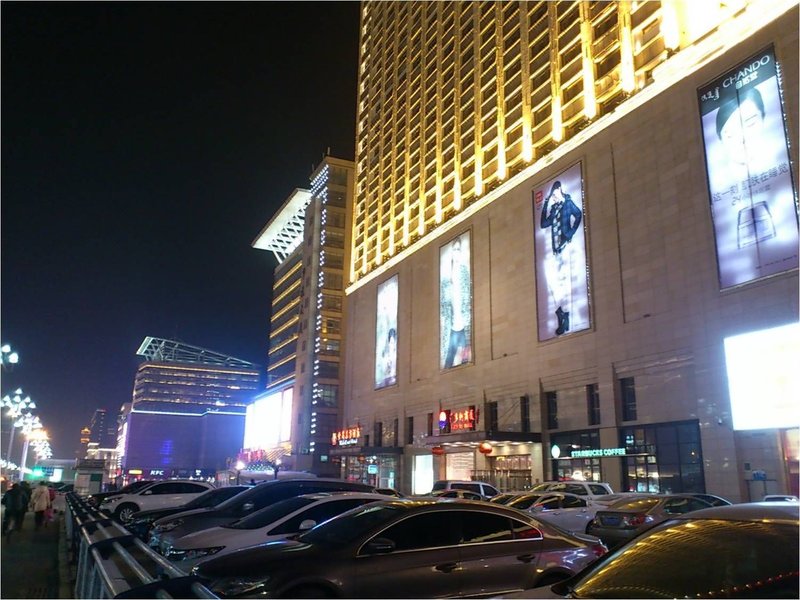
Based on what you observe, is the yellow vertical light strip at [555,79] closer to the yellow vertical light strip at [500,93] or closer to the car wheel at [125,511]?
the yellow vertical light strip at [500,93]

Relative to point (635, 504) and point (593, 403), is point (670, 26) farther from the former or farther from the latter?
point (635, 504)

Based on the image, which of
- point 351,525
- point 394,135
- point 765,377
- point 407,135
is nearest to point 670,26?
Answer: point 765,377

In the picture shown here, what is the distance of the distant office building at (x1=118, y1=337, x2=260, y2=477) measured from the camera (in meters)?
134

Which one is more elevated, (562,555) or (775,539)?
(775,539)

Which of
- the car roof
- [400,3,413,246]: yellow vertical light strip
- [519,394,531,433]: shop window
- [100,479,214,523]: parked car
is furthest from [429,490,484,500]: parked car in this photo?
[400,3,413,246]: yellow vertical light strip

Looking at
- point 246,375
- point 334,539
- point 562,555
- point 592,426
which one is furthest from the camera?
point 246,375

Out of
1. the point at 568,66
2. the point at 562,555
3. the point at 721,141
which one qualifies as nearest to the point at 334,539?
the point at 562,555

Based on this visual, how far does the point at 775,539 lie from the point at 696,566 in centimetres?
53

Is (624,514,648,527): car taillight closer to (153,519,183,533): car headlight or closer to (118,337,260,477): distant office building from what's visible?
(153,519,183,533): car headlight

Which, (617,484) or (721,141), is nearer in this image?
(721,141)

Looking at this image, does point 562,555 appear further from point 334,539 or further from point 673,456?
point 673,456

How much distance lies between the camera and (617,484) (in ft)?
99.6

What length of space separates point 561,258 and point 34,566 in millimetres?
31176

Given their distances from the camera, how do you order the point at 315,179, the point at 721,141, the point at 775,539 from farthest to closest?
the point at 315,179 → the point at 721,141 → the point at 775,539
